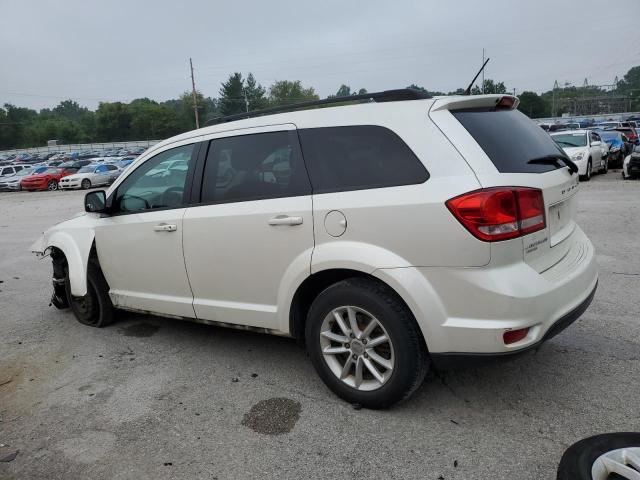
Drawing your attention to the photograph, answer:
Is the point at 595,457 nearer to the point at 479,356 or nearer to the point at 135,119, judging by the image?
the point at 479,356

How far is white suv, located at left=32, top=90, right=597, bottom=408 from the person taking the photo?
2.79 metres

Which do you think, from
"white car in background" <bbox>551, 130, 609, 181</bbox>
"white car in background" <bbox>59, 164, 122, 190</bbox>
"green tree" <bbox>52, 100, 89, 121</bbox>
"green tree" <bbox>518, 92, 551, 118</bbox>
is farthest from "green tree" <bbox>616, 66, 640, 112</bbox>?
"green tree" <bbox>52, 100, 89, 121</bbox>

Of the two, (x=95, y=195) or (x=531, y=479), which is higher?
(x=95, y=195)

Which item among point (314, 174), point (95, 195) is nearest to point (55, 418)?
point (95, 195)

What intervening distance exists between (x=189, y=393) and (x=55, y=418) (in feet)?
2.82

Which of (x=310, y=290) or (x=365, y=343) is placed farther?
(x=310, y=290)

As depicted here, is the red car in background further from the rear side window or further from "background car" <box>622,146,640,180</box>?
the rear side window

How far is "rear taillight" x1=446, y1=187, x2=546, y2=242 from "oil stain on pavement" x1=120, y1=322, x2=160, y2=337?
3340 millimetres

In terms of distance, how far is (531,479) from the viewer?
255 centimetres

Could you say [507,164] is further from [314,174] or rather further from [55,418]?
[55,418]

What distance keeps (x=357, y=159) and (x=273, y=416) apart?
1687 mm

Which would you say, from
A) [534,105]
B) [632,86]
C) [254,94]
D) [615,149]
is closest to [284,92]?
[254,94]

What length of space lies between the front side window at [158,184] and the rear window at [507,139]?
2.17 meters

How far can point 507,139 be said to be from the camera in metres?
3.12
